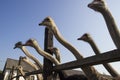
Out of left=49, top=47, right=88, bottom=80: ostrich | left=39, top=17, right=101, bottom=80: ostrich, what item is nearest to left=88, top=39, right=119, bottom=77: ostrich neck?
left=39, top=17, right=101, bottom=80: ostrich

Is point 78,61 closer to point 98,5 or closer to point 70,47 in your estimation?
point 70,47

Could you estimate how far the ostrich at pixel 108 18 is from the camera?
252 centimetres

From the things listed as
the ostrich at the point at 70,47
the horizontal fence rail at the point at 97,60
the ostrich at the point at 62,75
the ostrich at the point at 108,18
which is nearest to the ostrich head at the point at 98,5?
the ostrich at the point at 108,18

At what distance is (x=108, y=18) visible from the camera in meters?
2.55

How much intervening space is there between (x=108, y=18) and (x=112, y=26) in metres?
0.11

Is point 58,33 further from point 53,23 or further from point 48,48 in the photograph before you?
point 48,48

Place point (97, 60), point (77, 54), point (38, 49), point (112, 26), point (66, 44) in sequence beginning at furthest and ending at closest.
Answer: point (38, 49) → point (66, 44) → point (77, 54) → point (97, 60) → point (112, 26)

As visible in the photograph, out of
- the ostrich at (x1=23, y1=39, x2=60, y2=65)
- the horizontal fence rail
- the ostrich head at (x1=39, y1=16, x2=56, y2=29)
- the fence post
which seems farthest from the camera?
the ostrich at (x1=23, y1=39, x2=60, y2=65)

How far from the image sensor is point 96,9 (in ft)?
8.59

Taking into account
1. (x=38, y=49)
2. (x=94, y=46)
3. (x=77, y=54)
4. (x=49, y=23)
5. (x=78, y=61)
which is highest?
(x=49, y=23)

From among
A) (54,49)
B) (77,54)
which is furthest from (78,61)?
(54,49)

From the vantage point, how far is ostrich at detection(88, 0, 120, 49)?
2524 mm

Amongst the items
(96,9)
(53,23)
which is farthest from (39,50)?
(96,9)

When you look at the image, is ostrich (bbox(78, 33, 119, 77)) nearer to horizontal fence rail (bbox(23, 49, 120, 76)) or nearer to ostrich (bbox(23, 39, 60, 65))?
horizontal fence rail (bbox(23, 49, 120, 76))
